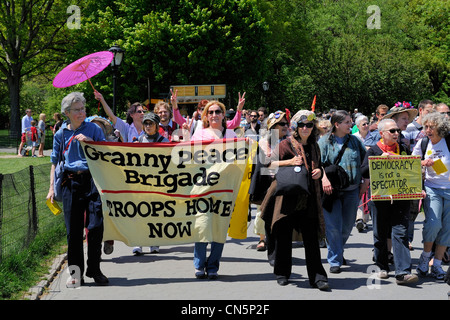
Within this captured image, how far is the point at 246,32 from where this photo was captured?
4128 centimetres

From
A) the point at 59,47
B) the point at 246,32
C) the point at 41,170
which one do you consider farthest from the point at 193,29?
the point at 41,170

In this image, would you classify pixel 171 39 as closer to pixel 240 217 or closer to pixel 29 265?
pixel 240 217

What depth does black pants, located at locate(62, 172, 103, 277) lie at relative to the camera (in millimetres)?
6809

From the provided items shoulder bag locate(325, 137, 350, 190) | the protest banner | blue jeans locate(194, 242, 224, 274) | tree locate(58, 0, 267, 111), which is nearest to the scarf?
shoulder bag locate(325, 137, 350, 190)

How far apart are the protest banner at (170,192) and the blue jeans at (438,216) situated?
2.30 metres

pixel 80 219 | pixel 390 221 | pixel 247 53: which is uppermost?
pixel 247 53

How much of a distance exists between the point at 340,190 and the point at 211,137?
1723 mm

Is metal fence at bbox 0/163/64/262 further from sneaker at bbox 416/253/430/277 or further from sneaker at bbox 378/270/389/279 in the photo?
sneaker at bbox 416/253/430/277

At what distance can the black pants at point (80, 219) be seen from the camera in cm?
681

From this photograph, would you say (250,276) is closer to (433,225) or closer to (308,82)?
(433,225)

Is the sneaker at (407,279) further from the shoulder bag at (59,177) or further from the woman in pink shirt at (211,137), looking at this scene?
the shoulder bag at (59,177)

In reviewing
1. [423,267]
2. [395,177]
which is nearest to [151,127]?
[395,177]

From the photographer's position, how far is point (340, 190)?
7.80 m

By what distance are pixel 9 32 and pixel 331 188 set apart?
3568 centimetres
